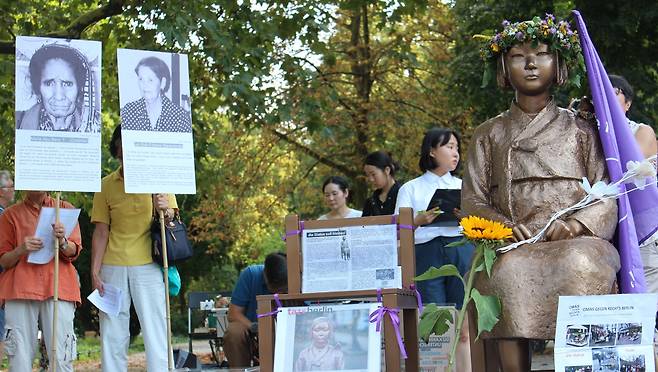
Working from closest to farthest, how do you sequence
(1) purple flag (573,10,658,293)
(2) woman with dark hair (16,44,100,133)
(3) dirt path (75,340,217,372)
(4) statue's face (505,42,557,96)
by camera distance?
(1) purple flag (573,10,658,293) < (4) statue's face (505,42,557,96) < (2) woman with dark hair (16,44,100,133) < (3) dirt path (75,340,217,372)

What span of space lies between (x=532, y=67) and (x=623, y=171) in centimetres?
69

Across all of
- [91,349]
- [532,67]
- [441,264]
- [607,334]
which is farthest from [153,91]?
[91,349]

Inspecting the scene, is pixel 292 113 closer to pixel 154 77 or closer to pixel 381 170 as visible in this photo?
pixel 381 170

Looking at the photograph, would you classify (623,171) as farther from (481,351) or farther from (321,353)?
(321,353)

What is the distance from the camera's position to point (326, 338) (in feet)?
18.5

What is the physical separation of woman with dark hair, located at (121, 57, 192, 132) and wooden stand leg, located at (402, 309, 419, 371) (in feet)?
7.26

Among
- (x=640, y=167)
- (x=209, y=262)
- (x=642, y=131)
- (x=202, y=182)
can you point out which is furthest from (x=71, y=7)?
(x=209, y=262)

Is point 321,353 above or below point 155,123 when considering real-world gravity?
below

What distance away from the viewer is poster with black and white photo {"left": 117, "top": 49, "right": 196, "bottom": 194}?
22.8 ft

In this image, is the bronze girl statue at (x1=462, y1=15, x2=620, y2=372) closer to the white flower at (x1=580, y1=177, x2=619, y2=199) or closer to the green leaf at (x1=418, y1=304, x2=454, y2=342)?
the white flower at (x1=580, y1=177, x2=619, y2=199)

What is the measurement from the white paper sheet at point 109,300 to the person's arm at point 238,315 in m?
1.66

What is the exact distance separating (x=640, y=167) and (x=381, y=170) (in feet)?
10.3

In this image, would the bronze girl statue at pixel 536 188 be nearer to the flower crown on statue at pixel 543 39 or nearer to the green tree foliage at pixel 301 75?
the flower crown on statue at pixel 543 39

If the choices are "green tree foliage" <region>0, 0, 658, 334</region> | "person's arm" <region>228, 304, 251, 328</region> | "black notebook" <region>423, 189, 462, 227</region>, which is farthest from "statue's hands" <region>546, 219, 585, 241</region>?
"green tree foliage" <region>0, 0, 658, 334</region>
